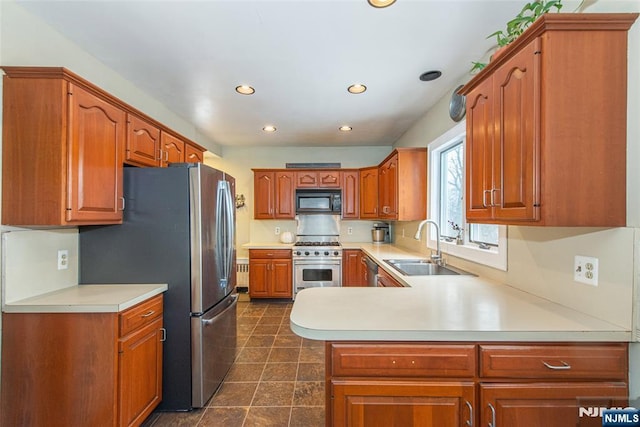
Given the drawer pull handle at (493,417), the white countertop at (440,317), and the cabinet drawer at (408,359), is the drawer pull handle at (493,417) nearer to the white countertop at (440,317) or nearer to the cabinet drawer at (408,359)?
the cabinet drawer at (408,359)

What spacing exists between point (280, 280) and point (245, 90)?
8.97 ft

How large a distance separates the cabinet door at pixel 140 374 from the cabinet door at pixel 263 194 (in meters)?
2.76

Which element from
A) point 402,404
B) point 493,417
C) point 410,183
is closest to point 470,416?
point 493,417

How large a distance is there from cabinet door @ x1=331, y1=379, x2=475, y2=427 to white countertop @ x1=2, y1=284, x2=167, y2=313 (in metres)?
1.29

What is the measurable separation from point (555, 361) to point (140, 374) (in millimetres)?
2132

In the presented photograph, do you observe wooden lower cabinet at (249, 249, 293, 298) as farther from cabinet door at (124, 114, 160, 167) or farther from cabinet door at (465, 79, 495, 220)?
cabinet door at (465, 79, 495, 220)

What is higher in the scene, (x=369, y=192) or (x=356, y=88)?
(x=356, y=88)

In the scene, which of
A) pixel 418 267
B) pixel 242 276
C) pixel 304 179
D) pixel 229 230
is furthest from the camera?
pixel 242 276

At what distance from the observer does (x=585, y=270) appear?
1221mm

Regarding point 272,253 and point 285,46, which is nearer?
point 285,46

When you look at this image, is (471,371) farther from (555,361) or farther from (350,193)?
(350,193)

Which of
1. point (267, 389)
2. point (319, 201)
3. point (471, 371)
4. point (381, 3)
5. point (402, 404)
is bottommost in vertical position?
point (267, 389)

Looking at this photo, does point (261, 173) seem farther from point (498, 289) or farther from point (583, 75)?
point (583, 75)

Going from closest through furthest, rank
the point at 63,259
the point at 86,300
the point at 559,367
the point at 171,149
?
the point at 559,367, the point at 86,300, the point at 63,259, the point at 171,149
